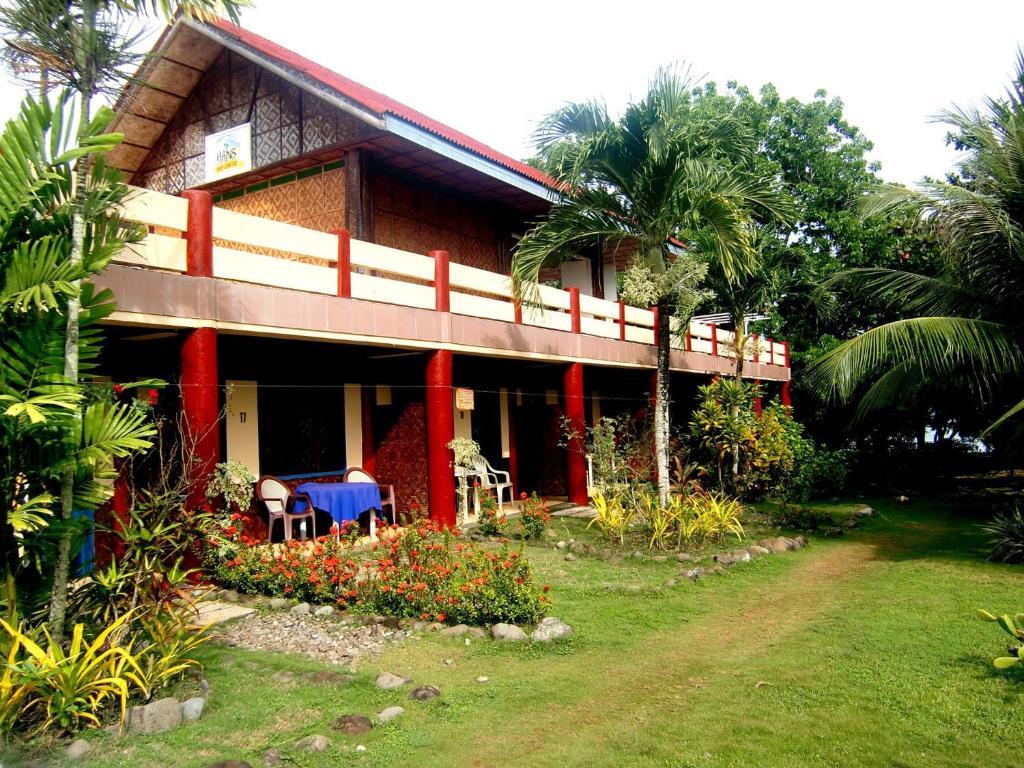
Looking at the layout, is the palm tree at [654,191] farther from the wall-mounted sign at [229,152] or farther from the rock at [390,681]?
the rock at [390,681]

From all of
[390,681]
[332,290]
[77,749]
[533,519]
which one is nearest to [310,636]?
[390,681]

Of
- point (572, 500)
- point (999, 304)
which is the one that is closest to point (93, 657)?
point (572, 500)

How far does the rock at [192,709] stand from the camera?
14.9 ft

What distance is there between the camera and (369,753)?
416cm

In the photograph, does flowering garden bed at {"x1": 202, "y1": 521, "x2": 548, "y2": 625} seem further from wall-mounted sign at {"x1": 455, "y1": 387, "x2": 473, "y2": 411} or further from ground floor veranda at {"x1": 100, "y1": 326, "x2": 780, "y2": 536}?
wall-mounted sign at {"x1": 455, "y1": 387, "x2": 473, "y2": 411}

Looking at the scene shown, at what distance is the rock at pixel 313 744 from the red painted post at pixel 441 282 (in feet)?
22.6

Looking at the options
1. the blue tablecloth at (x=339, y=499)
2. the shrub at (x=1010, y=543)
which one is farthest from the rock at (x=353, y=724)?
the shrub at (x=1010, y=543)

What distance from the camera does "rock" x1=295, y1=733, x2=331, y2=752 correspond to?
4160 mm

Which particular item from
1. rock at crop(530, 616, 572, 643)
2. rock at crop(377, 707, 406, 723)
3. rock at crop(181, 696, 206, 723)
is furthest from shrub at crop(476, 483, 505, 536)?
rock at crop(181, 696, 206, 723)

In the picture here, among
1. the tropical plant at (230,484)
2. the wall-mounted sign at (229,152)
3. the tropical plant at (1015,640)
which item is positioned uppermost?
the wall-mounted sign at (229,152)

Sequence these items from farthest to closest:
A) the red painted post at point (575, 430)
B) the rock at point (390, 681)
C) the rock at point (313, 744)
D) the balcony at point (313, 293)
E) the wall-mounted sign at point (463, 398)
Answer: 1. the red painted post at point (575, 430)
2. the wall-mounted sign at point (463, 398)
3. the balcony at point (313, 293)
4. the rock at point (390, 681)
5. the rock at point (313, 744)

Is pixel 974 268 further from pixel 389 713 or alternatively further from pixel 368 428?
pixel 389 713

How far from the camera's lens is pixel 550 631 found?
247 inches

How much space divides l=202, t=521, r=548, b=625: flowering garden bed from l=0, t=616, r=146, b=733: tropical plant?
7.93 ft
